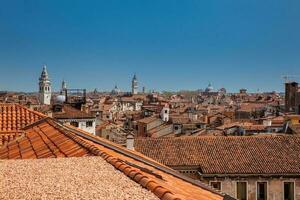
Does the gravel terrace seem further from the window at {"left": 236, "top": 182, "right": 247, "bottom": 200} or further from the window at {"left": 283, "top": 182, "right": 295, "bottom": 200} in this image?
the window at {"left": 283, "top": 182, "right": 295, "bottom": 200}

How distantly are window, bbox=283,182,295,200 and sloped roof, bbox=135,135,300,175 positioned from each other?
82 centimetres

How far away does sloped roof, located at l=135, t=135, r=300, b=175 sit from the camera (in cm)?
2720

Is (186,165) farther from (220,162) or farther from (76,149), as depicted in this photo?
(76,149)

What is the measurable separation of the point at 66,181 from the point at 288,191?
76.5 feet

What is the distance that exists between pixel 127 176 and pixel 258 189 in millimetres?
21886

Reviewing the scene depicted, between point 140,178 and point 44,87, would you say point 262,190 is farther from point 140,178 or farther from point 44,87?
point 44,87

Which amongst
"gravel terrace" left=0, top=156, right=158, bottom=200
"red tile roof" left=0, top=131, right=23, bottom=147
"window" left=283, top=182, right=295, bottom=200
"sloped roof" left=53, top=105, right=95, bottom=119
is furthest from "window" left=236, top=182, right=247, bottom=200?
"gravel terrace" left=0, top=156, right=158, bottom=200

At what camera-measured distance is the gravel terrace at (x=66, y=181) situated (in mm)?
5809

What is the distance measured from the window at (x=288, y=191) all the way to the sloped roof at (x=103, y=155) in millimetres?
18463

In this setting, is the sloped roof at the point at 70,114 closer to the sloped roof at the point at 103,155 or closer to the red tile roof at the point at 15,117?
the red tile roof at the point at 15,117

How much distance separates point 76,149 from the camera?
919cm

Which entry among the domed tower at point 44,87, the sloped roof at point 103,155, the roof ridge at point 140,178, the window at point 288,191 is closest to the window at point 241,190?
the window at point 288,191

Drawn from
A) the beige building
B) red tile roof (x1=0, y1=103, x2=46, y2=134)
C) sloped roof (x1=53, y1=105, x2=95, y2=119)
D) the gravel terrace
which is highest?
red tile roof (x1=0, y1=103, x2=46, y2=134)

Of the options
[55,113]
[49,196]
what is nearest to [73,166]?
[49,196]
